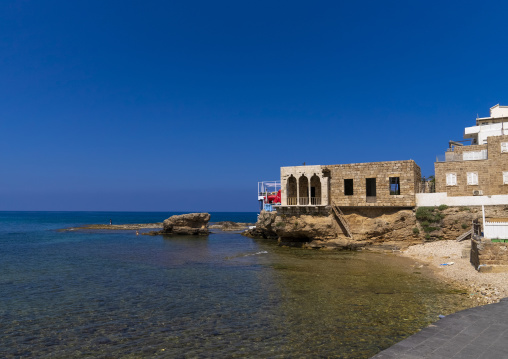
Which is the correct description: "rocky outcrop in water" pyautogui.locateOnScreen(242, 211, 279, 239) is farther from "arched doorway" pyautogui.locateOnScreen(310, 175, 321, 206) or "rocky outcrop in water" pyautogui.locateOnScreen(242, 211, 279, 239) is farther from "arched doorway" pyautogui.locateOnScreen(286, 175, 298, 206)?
"arched doorway" pyautogui.locateOnScreen(310, 175, 321, 206)

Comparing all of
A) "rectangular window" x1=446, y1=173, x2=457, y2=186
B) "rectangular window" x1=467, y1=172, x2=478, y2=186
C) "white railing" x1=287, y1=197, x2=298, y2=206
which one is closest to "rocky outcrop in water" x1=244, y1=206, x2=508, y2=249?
"white railing" x1=287, y1=197, x2=298, y2=206

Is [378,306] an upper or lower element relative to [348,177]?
lower

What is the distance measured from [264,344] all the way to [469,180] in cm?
2771

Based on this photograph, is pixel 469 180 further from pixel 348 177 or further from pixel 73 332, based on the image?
pixel 73 332

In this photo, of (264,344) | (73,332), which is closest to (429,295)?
(264,344)

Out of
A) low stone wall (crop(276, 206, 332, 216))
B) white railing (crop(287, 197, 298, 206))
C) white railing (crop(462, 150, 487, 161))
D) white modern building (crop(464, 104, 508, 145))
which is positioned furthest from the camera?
white modern building (crop(464, 104, 508, 145))

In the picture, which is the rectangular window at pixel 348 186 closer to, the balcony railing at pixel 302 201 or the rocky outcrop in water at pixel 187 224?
the balcony railing at pixel 302 201

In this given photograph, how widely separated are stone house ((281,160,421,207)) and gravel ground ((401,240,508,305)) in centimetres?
490

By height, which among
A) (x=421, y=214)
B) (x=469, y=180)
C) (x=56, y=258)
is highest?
(x=469, y=180)

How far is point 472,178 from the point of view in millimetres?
29094

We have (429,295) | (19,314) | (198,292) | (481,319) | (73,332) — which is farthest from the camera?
(198,292)

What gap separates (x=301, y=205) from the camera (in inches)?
1248

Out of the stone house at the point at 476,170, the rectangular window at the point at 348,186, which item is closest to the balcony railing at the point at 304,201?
the rectangular window at the point at 348,186

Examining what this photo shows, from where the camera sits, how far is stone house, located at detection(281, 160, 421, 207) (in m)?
29.6
